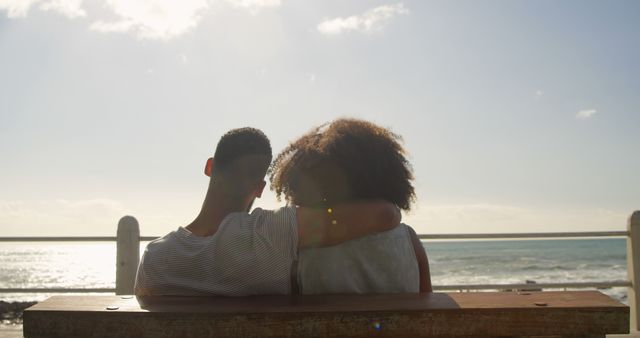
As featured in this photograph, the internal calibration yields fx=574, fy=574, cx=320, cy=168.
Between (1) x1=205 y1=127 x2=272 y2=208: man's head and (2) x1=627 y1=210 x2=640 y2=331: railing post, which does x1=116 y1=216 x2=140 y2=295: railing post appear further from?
(2) x1=627 y1=210 x2=640 y2=331: railing post

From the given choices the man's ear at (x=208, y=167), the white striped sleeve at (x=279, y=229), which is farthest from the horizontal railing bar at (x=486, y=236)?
the white striped sleeve at (x=279, y=229)

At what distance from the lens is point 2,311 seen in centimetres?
1622

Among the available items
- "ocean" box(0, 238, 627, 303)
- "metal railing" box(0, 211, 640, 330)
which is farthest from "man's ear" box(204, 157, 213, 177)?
"ocean" box(0, 238, 627, 303)

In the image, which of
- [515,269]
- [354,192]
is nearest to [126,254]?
[354,192]

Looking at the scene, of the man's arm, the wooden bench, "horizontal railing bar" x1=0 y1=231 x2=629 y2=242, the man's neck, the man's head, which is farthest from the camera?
"horizontal railing bar" x1=0 y1=231 x2=629 y2=242

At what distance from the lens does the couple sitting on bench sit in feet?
5.30

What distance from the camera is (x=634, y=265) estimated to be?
5297 mm

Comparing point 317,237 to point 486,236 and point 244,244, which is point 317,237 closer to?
point 244,244

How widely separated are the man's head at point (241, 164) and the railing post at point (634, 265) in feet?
14.5

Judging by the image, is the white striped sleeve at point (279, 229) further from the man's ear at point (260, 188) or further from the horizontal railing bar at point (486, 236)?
the horizontal railing bar at point (486, 236)

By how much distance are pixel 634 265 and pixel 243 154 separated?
4578 millimetres

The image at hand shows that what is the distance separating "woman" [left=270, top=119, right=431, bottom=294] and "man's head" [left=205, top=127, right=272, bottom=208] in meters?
0.27

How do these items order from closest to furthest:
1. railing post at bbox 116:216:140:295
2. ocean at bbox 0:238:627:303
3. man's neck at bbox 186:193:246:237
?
man's neck at bbox 186:193:246:237 → railing post at bbox 116:216:140:295 → ocean at bbox 0:238:627:303

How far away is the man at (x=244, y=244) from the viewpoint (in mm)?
1601
